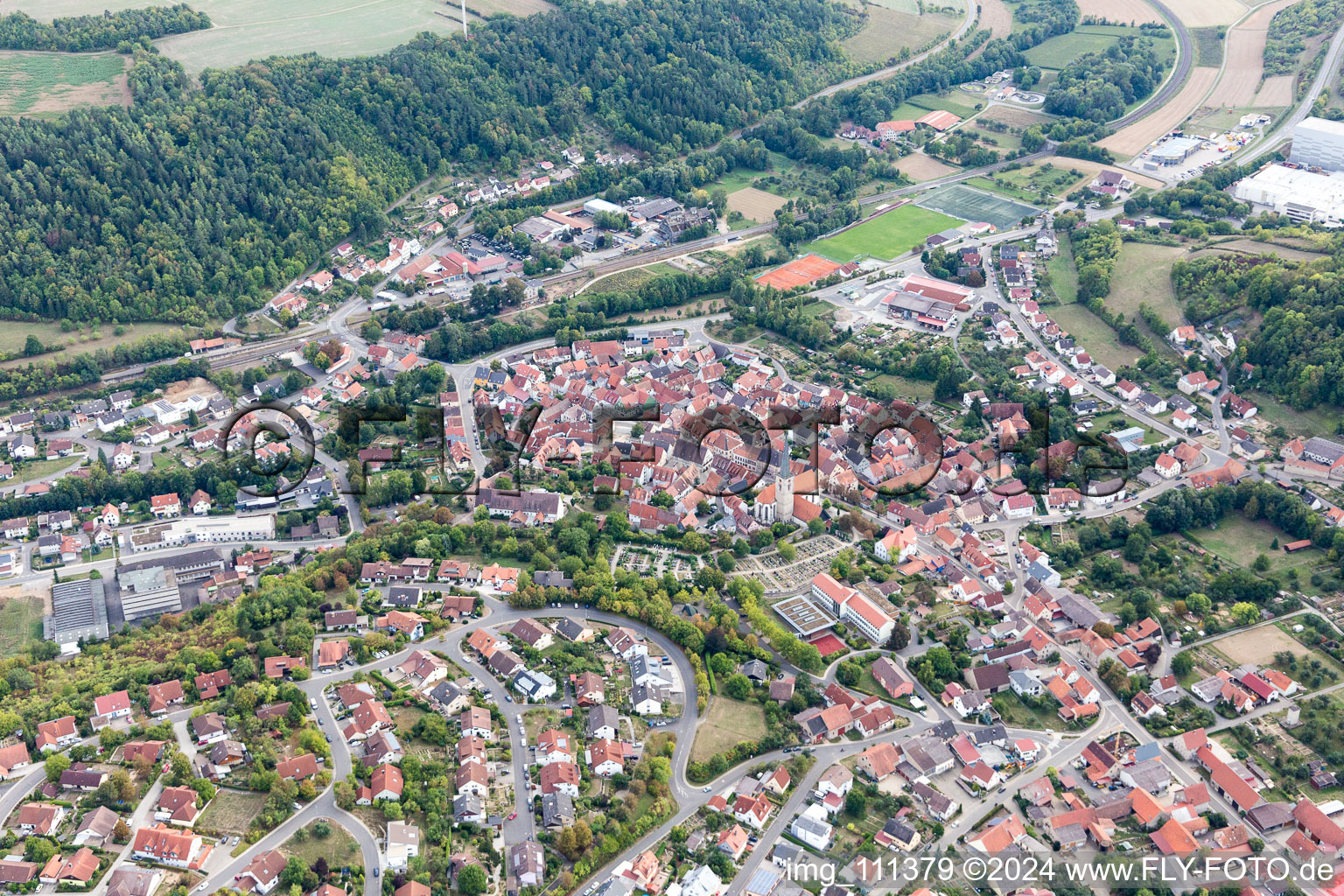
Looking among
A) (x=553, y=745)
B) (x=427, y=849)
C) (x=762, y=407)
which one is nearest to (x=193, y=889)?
(x=427, y=849)

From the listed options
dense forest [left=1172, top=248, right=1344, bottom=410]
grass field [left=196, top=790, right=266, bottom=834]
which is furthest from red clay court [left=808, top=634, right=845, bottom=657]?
dense forest [left=1172, top=248, right=1344, bottom=410]

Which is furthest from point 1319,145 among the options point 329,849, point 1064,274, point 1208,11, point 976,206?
point 329,849

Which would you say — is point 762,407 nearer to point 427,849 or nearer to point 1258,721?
point 1258,721

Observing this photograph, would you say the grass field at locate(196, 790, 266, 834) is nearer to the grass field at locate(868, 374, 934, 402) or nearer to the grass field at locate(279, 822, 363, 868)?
the grass field at locate(279, 822, 363, 868)

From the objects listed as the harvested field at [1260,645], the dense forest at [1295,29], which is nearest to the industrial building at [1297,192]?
the dense forest at [1295,29]

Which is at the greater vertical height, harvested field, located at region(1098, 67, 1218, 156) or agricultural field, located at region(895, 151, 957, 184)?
harvested field, located at region(1098, 67, 1218, 156)
